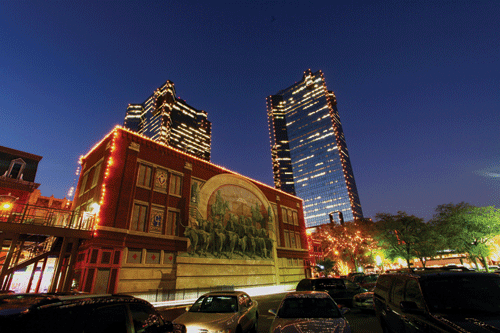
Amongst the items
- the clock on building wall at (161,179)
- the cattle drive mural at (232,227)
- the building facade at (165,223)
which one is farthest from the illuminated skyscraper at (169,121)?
the clock on building wall at (161,179)

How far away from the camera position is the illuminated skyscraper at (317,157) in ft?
491

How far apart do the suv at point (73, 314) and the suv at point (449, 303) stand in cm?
541

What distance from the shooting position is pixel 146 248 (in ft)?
67.3

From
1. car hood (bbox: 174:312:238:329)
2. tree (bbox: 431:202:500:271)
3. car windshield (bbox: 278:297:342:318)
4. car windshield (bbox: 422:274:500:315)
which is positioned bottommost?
car hood (bbox: 174:312:238:329)

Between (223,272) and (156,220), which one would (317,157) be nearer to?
(223,272)

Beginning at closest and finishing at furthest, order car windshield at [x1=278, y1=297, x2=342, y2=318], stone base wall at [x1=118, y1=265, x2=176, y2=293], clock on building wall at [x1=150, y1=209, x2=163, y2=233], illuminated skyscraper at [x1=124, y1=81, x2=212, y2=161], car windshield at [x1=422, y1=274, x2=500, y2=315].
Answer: car windshield at [x1=422, y1=274, x2=500, y2=315] → car windshield at [x1=278, y1=297, x2=342, y2=318] → stone base wall at [x1=118, y1=265, x2=176, y2=293] → clock on building wall at [x1=150, y1=209, x2=163, y2=233] → illuminated skyscraper at [x1=124, y1=81, x2=212, y2=161]

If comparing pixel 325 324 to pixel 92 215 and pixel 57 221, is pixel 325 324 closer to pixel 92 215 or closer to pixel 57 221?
pixel 92 215

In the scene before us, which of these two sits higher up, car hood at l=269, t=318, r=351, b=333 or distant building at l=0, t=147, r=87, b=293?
distant building at l=0, t=147, r=87, b=293

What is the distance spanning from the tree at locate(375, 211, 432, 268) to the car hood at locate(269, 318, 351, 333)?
106ft

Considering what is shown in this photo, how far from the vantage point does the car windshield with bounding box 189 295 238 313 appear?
8117 millimetres

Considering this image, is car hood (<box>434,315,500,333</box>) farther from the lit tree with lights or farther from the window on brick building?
the lit tree with lights

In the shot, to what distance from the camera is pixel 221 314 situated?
7695 mm

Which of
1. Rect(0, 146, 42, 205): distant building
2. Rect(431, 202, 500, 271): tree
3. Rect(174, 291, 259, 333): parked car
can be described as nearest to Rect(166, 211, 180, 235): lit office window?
Rect(174, 291, 259, 333): parked car

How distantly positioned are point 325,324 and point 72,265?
18.8 metres
